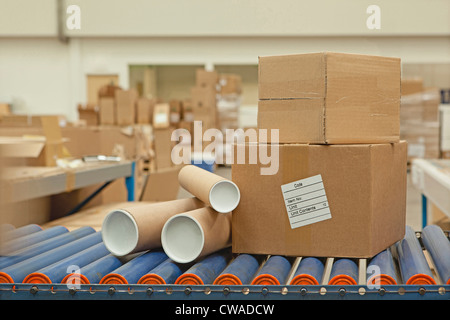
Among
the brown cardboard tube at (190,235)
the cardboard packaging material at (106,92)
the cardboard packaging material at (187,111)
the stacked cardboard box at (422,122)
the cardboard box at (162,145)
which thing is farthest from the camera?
the stacked cardboard box at (422,122)

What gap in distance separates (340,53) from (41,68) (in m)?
9.50

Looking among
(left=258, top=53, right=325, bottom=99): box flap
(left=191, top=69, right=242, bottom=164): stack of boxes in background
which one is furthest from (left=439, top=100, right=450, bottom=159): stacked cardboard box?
(left=258, top=53, right=325, bottom=99): box flap

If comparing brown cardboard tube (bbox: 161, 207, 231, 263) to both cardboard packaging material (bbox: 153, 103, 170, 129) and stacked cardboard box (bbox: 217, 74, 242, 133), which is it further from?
stacked cardboard box (bbox: 217, 74, 242, 133)

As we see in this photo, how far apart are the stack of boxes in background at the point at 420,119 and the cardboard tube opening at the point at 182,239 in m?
7.32

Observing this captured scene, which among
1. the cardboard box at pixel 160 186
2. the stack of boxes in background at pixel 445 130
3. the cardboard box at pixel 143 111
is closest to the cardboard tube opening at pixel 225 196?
the cardboard box at pixel 160 186

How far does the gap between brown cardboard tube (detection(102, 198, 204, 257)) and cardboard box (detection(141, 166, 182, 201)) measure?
2467 mm

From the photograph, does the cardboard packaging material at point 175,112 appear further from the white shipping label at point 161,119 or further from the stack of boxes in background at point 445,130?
the stack of boxes in background at point 445,130

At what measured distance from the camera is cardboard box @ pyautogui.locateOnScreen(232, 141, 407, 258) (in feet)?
4.57

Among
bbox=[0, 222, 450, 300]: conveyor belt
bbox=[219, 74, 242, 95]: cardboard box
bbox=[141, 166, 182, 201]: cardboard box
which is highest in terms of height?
bbox=[219, 74, 242, 95]: cardboard box

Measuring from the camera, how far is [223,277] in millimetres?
1313

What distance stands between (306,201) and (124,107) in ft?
20.8

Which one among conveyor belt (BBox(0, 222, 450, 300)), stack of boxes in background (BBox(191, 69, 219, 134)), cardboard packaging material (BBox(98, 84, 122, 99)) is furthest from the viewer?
stack of boxes in background (BBox(191, 69, 219, 134))

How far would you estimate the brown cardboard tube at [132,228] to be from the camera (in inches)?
55.7

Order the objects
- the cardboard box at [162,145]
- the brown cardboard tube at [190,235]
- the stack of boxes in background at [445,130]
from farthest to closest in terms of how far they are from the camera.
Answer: the stack of boxes in background at [445,130]
the cardboard box at [162,145]
the brown cardboard tube at [190,235]
